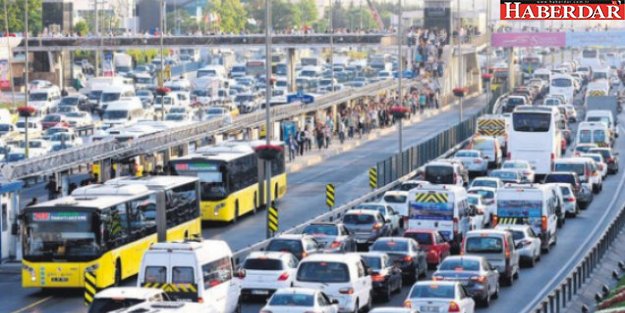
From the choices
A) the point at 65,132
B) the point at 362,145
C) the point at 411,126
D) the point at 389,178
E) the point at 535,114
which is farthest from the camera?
the point at 411,126

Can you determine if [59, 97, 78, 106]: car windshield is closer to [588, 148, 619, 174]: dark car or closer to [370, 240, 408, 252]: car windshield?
[588, 148, 619, 174]: dark car

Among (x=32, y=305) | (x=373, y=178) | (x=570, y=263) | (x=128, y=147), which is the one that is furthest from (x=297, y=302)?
(x=373, y=178)

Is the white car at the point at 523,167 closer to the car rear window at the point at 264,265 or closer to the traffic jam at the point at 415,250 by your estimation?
the traffic jam at the point at 415,250

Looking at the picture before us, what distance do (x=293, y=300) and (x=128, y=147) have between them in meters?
27.7

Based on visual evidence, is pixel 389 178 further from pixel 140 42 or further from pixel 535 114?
pixel 140 42

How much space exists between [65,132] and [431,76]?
180 ft

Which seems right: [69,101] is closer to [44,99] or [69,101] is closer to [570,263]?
[44,99]

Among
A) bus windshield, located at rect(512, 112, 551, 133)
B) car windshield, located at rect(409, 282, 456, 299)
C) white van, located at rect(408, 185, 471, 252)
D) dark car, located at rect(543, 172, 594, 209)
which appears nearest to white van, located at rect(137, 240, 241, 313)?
car windshield, located at rect(409, 282, 456, 299)

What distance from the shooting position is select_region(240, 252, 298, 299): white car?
4306cm

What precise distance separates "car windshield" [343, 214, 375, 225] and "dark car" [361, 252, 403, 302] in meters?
8.99

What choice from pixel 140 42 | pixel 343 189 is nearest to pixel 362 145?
pixel 343 189

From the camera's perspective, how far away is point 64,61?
163000mm

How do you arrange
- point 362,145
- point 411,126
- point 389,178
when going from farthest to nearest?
point 411,126 < point 362,145 < point 389,178

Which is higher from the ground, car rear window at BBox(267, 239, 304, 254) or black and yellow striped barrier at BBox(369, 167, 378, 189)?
car rear window at BBox(267, 239, 304, 254)
